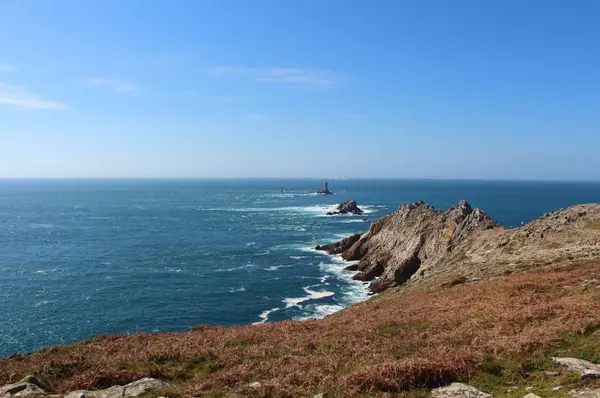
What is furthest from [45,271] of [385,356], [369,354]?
[385,356]

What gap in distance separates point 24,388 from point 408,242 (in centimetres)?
6281

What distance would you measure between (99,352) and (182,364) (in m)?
4.82

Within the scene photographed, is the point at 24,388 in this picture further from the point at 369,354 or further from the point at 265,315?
the point at 265,315

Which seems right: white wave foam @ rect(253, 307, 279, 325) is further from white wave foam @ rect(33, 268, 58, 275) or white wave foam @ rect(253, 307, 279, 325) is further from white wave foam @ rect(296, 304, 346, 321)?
white wave foam @ rect(33, 268, 58, 275)

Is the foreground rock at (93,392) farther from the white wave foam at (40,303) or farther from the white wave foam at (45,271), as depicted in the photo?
the white wave foam at (45,271)

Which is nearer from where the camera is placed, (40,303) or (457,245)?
(40,303)

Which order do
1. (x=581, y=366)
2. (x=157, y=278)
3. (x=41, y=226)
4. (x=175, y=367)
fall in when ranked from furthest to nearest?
(x=41, y=226), (x=157, y=278), (x=175, y=367), (x=581, y=366)

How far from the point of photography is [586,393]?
1072cm

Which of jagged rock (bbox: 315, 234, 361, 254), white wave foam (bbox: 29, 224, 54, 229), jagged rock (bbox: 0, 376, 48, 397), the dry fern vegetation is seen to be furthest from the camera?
white wave foam (bbox: 29, 224, 54, 229)

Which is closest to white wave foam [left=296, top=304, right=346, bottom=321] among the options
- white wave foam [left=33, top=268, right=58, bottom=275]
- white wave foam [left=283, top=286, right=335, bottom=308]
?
white wave foam [left=283, top=286, right=335, bottom=308]

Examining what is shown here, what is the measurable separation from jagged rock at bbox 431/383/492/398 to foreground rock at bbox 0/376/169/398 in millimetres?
8305

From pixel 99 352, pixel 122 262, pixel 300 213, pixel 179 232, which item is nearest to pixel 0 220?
pixel 179 232

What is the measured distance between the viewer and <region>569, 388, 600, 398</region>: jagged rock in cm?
1058

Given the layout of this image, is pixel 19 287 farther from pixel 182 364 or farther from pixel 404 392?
pixel 404 392
